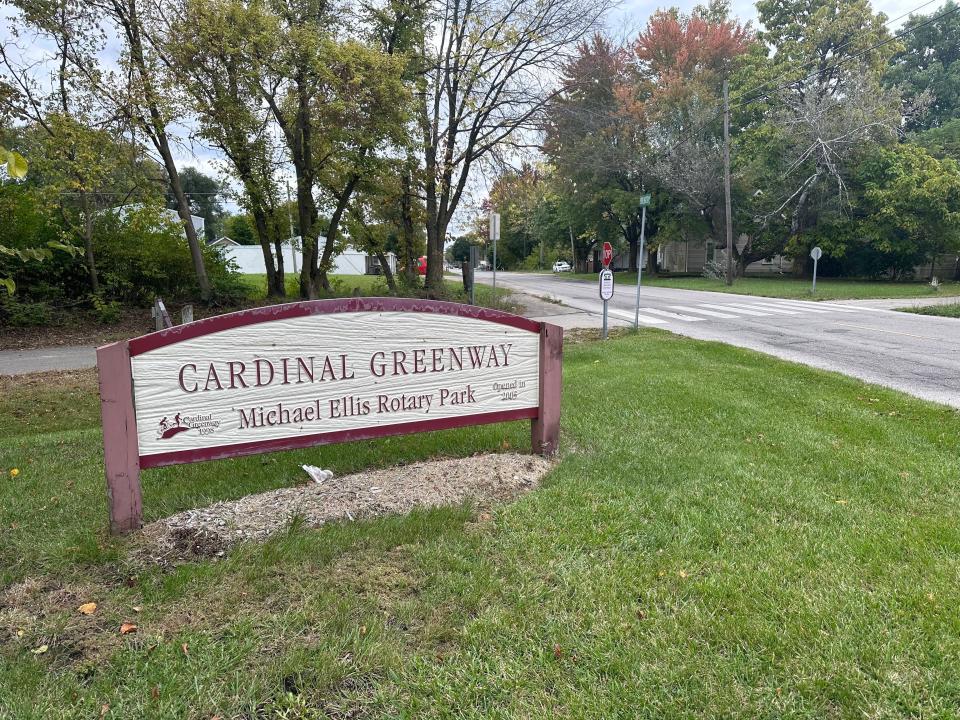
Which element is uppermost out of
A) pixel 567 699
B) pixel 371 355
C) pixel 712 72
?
pixel 712 72

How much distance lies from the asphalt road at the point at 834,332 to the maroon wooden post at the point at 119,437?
728 centimetres

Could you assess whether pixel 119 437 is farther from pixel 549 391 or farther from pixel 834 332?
pixel 834 332

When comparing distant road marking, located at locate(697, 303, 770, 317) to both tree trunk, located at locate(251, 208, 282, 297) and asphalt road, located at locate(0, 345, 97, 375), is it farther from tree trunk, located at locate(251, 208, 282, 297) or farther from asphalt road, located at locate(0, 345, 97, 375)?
asphalt road, located at locate(0, 345, 97, 375)

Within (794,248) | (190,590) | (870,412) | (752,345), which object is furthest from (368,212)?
(794,248)

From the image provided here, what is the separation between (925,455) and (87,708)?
5.21 meters

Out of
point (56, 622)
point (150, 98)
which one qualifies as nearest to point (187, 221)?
point (150, 98)

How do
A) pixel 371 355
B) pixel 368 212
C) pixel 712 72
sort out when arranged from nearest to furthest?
1. pixel 371 355
2. pixel 368 212
3. pixel 712 72

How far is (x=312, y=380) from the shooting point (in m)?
3.38

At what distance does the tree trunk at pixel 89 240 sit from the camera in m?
13.8

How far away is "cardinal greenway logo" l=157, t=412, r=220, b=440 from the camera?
2.99 metres

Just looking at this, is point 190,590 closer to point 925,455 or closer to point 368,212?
point 925,455

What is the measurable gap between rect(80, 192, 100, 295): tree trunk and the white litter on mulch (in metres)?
13.5

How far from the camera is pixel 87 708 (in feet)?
6.19

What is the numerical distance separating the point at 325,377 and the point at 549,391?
1.64m
